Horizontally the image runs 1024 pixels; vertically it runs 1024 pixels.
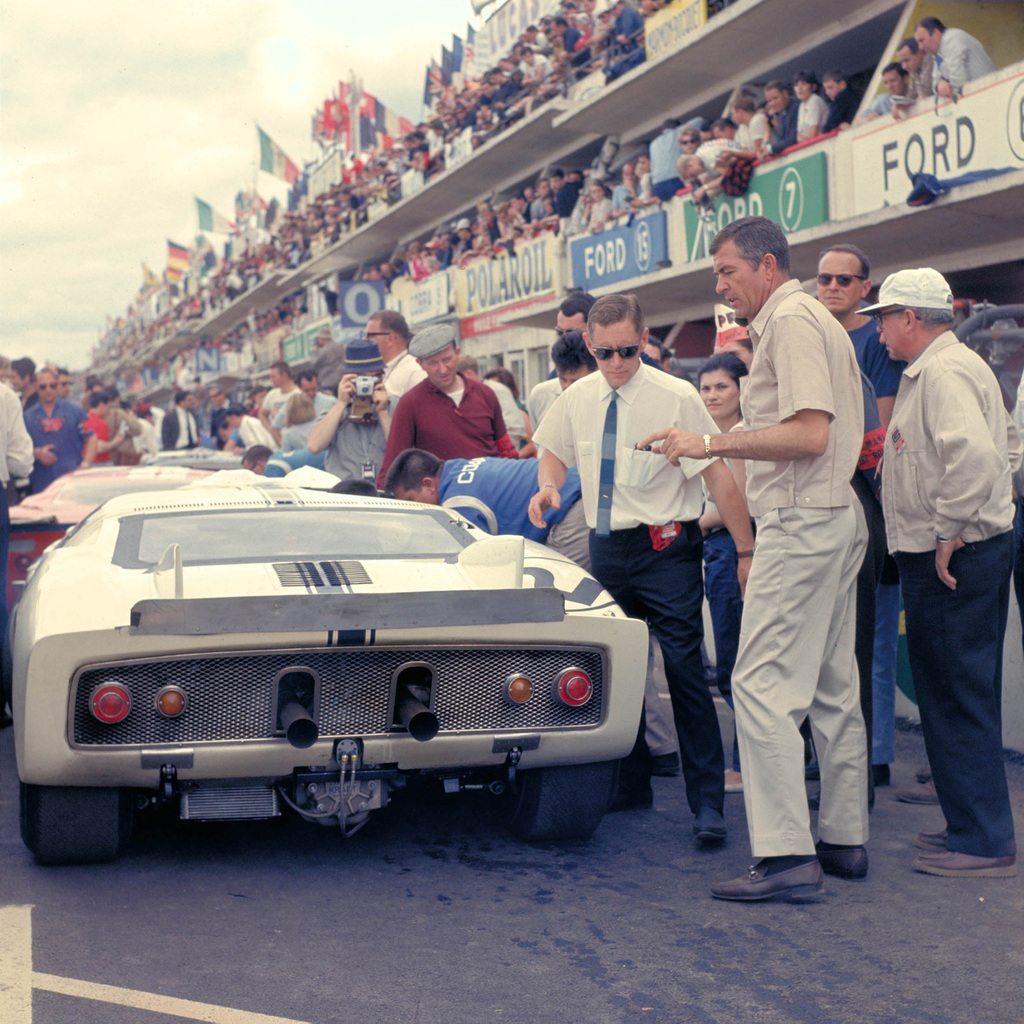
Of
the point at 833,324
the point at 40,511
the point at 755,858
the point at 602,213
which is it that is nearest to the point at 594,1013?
the point at 755,858

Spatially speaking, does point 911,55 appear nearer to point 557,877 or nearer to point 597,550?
point 597,550

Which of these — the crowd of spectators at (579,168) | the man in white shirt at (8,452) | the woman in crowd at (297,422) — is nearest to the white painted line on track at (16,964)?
the man in white shirt at (8,452)

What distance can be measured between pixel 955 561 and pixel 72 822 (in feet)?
8.89

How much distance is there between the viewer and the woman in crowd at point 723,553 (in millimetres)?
6023

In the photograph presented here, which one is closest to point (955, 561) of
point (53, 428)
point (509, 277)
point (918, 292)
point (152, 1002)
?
point (918, 292)

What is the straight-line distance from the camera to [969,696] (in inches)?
183

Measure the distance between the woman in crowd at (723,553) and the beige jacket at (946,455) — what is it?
4.16 ft

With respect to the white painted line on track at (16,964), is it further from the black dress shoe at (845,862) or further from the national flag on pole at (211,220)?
the national flag on pole at (211,220)

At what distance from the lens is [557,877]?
4.64 meters

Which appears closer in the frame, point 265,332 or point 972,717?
point 972,717

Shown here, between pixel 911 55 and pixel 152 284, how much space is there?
11779 cm

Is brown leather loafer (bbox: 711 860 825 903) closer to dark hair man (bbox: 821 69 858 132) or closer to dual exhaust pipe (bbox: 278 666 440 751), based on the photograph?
dual exhaust pipe (bbox: 278 666 440 751)

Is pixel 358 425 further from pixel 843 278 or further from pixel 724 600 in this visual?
pixel 843 278

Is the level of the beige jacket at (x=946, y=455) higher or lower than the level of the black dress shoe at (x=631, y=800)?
higher
